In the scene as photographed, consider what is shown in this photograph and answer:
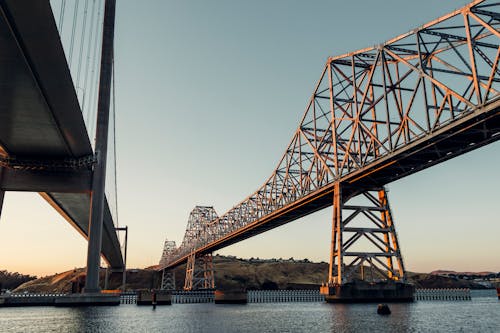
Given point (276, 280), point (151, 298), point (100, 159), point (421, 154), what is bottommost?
point (151, 298)

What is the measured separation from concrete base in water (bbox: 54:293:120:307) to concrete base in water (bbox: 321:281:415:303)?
24416 mm

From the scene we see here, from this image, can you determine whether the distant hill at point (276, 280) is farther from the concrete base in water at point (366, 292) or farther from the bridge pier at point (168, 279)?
the concrete base in water at point (366, 292)

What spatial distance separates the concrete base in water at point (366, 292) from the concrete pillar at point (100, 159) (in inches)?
1007

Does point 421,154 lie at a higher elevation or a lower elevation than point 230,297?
higher

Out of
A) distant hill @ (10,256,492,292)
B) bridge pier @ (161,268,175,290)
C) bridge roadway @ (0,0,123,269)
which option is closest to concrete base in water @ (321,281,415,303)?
bridge roadway @ (0,0,123,269)

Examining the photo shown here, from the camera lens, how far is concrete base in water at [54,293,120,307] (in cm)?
4825

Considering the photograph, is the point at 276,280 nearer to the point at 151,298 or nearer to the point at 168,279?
the point at 168,279

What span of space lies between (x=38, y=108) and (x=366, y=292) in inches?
1468

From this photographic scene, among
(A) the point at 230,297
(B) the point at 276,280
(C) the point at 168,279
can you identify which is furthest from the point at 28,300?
(B) the point at 276,280

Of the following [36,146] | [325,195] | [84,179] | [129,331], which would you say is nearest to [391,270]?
[325,195]

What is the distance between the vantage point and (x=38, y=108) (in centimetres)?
3108

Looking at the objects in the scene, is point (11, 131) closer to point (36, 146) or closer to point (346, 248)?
point (36, 146)

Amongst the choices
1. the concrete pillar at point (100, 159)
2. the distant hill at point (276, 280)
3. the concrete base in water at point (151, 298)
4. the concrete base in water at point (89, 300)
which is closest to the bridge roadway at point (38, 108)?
the concrete pillar at point (100, 159)

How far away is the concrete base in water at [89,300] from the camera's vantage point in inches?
1900
